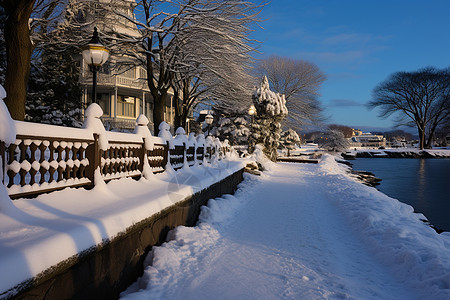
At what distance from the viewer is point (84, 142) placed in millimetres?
4043

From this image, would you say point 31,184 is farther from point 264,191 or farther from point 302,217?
point 264,191

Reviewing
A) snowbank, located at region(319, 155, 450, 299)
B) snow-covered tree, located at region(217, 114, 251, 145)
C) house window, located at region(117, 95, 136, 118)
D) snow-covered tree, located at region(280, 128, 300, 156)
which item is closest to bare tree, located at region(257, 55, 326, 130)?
snow-covered tree, located at region(280, 128, 300, 156)

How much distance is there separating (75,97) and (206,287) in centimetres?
1757

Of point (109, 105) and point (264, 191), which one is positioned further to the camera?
point (109, 105)

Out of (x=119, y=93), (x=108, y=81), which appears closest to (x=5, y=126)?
(x=108, y=81)

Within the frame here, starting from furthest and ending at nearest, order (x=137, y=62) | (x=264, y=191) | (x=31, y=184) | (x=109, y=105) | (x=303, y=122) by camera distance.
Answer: (x=303, y=122) < (x=109, y=105) < (x=137, y=62) < (x=264, y=191) < (x=31, y=184)

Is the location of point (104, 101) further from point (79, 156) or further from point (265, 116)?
point (79, 156)

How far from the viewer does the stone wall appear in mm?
2174

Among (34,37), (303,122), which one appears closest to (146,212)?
(34,37)

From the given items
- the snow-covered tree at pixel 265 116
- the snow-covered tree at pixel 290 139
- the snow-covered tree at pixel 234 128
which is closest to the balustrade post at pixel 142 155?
the snow-covered tree at pixel 265 116

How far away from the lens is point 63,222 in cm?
278

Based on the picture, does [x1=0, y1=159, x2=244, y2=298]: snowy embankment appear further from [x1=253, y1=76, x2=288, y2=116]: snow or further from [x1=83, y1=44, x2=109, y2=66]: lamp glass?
[x1=253, y1=76, x2=288, y2=116]: snow

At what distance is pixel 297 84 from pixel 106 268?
37.4 metres

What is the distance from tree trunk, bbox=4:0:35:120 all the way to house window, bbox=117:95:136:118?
2018 cm
